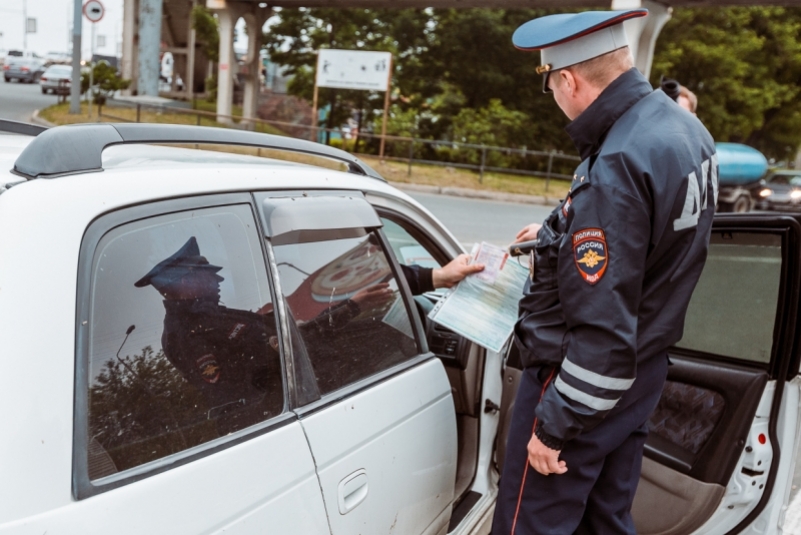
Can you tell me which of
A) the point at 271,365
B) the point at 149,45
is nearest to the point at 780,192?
the point at 149,45

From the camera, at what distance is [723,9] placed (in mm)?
27703

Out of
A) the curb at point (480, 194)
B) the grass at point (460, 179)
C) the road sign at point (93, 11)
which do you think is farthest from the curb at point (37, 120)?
the curb at point (480, 194)

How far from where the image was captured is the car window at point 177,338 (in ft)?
4.44

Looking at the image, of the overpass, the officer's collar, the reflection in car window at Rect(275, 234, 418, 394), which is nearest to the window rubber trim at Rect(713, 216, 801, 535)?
the officer's collar

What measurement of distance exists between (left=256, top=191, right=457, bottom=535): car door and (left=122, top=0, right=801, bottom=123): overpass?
27.9 feet

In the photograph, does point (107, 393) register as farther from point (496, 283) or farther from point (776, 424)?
point (776, 424)

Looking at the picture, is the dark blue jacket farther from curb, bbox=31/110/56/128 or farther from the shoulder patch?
curb, bbox=31/110/56/128

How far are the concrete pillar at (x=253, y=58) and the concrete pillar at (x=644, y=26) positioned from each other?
1058 centimetres

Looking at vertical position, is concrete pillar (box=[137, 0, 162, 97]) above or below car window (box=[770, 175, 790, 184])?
above

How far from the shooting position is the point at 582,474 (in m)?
2.07

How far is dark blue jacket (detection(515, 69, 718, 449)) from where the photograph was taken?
6.18 feet

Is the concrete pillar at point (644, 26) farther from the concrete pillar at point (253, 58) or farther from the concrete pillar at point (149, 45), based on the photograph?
the concrete pillar at point (149, 45)

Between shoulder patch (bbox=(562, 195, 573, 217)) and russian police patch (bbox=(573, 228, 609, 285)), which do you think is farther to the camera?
shoulder patch (bbox=(562, 195, 573, 217))

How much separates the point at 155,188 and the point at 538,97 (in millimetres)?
25571
